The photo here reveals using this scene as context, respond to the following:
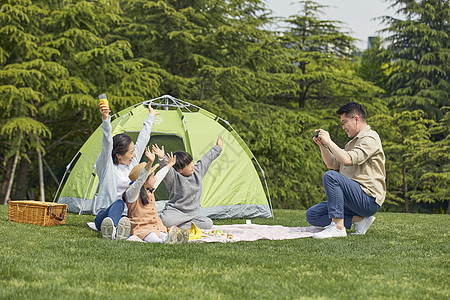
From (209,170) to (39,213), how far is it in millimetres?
2228

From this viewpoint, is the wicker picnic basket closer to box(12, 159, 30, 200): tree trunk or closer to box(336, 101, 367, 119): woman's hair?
box(336, 101, 367, 119): woman's hair

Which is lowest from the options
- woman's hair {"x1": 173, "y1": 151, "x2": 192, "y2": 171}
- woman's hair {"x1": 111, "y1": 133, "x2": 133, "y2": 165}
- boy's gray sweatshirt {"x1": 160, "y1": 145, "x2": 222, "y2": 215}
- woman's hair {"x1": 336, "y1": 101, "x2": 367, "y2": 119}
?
boy's gray sweatshirt {"x1": 160, "y1": 145, "x2": 222, "y2": 215}

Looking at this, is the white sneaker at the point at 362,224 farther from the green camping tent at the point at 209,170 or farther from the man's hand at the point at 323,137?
the green camping tent at the point at 209,170

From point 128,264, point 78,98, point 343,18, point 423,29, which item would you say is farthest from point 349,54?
point 128,264

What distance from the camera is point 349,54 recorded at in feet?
54.0

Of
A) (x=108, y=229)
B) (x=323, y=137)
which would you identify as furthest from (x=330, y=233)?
(x=108, y=229)

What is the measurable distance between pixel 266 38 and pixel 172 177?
26.7ft

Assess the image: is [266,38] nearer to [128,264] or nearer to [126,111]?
[126,111]

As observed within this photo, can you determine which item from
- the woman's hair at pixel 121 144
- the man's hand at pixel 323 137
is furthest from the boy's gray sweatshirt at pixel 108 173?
the man's hand at pixel 323 137

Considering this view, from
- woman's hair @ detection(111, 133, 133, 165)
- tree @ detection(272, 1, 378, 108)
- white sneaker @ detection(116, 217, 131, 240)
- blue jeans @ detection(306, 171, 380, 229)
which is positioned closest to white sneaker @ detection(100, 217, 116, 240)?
white sneaker @ detection(116, 217, 131, 240)

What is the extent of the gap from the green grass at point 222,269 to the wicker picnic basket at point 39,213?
0.61 m

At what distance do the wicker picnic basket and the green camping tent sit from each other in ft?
4.46

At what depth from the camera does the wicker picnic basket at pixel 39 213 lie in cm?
461

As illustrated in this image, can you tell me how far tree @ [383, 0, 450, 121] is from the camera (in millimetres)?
16016
